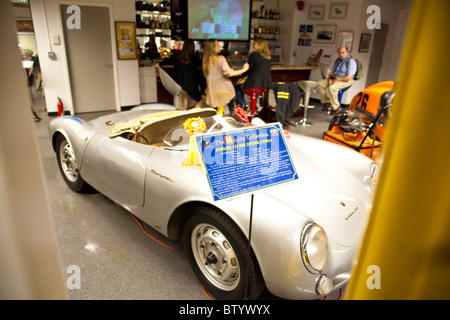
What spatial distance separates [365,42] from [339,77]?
263 cm

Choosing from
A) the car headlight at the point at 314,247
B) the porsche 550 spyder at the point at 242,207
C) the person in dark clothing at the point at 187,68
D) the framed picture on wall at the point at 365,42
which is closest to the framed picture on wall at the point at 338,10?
the framed picture on wall at the point at 365,42

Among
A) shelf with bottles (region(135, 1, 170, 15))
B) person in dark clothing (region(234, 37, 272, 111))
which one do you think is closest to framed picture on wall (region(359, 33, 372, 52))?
person in dark clothing (region(234, 37, 272, 111))

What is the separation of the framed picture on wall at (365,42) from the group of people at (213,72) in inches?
164

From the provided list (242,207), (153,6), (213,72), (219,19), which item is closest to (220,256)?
(242,207)

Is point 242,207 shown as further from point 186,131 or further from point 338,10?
point 338,10

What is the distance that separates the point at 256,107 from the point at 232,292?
447cm

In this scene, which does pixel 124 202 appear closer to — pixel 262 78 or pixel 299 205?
pixel 299 205

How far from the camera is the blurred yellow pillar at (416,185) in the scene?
0.41 meters

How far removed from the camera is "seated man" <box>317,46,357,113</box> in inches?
245

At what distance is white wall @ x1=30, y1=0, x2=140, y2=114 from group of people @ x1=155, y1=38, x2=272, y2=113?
92.6 inches

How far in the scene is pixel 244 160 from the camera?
1.49 metres
